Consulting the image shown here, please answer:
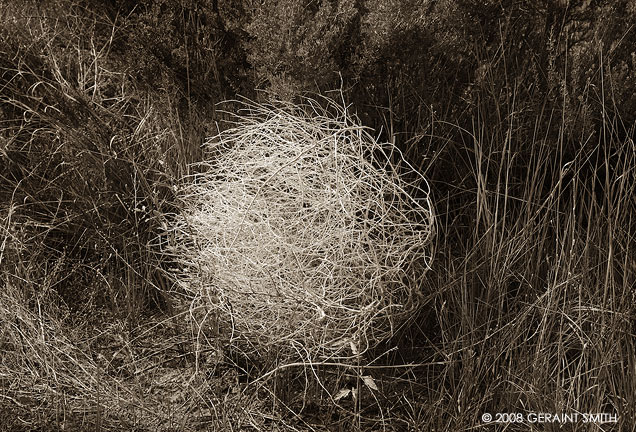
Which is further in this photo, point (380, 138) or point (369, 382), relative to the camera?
point (380, 138)

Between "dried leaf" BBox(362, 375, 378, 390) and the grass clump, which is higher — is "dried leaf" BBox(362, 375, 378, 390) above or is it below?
below

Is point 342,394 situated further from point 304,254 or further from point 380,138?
point 380,138

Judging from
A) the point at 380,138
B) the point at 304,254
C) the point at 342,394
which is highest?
the point at 380,138

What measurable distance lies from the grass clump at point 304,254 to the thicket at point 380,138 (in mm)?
140

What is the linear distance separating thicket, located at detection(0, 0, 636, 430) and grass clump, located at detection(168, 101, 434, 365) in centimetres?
14

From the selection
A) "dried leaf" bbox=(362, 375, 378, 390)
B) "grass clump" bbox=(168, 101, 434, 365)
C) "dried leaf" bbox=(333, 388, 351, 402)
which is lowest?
"dried leaf" bbox=(333, 388, 351, 402)

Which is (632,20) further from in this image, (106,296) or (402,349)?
(106,296)

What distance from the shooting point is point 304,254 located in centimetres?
246

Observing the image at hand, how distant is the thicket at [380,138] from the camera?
245 cm

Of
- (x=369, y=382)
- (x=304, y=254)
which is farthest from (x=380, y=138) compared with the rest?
(x=369, y=382)

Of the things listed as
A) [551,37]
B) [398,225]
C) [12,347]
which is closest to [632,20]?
[551,37]

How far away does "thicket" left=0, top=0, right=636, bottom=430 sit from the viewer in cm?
245

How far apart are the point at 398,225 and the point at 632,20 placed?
1.28 metres

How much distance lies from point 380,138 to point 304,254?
0.74 meters
